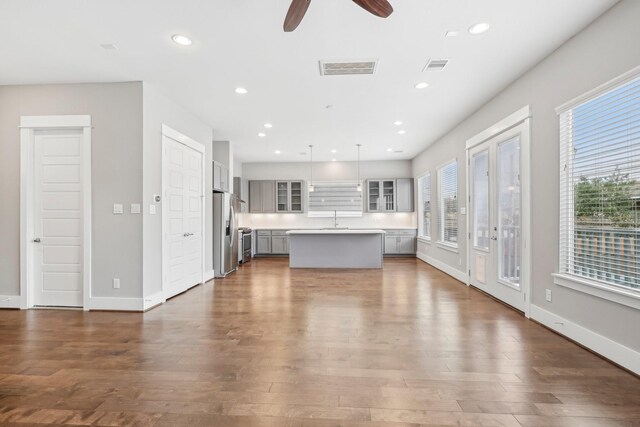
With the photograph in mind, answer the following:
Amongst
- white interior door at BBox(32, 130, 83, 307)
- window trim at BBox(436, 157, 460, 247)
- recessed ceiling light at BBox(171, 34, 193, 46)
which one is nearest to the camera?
recessed ceiling light at BBox(171, 34, 193, 46)

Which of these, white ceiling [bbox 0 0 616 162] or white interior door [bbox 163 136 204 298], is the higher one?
white ceiling [bbox 0 0 616 162]

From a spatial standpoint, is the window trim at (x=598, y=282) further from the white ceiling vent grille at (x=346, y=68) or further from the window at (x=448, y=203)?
the window at (x=448, y=203)

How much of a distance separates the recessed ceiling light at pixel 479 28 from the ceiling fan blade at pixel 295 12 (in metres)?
1.63

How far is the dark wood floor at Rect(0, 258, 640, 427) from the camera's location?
1.88 metres

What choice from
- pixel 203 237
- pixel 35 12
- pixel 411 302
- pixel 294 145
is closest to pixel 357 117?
pixel 294 145

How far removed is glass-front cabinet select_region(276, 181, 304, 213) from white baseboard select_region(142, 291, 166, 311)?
537cm

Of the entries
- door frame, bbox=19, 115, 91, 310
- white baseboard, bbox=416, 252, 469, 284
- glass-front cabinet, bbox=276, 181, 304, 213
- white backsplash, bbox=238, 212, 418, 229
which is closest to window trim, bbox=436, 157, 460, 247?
white baseboard, bbox=416, 252, 469, 284

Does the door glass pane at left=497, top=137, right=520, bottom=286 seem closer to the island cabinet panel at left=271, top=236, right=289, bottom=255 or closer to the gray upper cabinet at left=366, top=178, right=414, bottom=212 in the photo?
the gray upper cabinet at left=366, top=178, right=414, bottom=212

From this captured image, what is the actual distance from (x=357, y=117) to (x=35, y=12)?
4071mm

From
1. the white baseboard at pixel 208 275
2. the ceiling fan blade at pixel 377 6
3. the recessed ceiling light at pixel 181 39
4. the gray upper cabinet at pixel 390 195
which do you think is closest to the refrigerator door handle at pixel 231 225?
the white baseboard at pixel 208 275

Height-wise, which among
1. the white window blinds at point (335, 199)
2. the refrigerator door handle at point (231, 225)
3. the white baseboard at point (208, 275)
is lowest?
the white baseboard at point (208, 275)

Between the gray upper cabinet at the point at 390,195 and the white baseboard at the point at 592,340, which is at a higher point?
the gray upper cabinet at the point at 390,195

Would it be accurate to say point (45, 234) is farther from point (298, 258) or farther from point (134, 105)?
point (298, 258)

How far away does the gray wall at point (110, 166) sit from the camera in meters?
3.93
